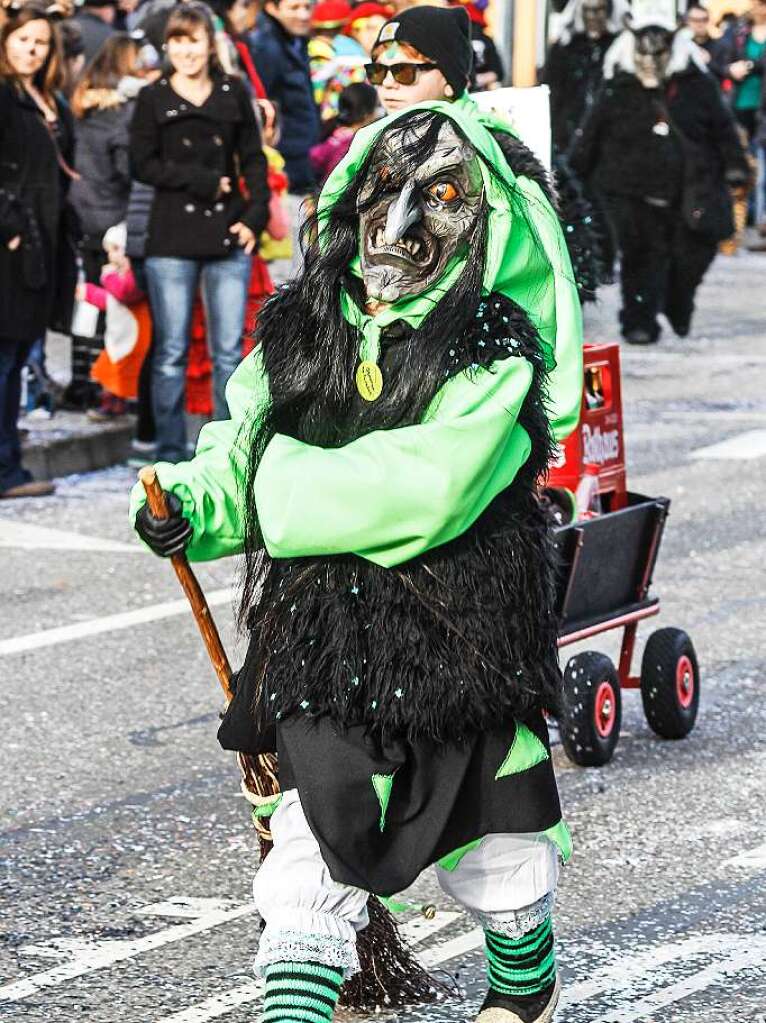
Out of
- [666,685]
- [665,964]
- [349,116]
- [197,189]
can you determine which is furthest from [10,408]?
[665,964]

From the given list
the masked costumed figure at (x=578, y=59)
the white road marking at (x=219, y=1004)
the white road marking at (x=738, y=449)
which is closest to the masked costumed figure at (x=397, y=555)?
the white road marking at (x=219, y=1004)

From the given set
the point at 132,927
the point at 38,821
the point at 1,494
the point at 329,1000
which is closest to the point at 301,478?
the point at 329,1000

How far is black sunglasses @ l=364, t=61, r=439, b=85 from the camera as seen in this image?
580 cm

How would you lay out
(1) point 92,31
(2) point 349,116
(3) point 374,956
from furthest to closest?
(1) point 92,31 → (2) point 349,116 → (3) point 374,956

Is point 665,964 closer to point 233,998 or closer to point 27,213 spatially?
point 233,998

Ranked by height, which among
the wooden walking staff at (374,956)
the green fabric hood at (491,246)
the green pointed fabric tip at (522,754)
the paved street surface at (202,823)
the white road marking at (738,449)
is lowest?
the white road marking at (738,449)

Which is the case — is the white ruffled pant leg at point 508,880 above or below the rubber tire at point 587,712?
above

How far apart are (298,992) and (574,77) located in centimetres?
1292

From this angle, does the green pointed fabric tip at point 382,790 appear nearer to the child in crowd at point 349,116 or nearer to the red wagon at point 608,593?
the red wagon at point 608,593

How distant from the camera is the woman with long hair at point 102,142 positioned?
1069 cm

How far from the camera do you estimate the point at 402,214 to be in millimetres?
3445

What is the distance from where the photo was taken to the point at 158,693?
656cm

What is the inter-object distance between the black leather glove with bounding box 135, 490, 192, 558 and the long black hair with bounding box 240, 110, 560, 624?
0.12 m

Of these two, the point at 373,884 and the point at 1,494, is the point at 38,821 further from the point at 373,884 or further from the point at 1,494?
the point at 1,494
